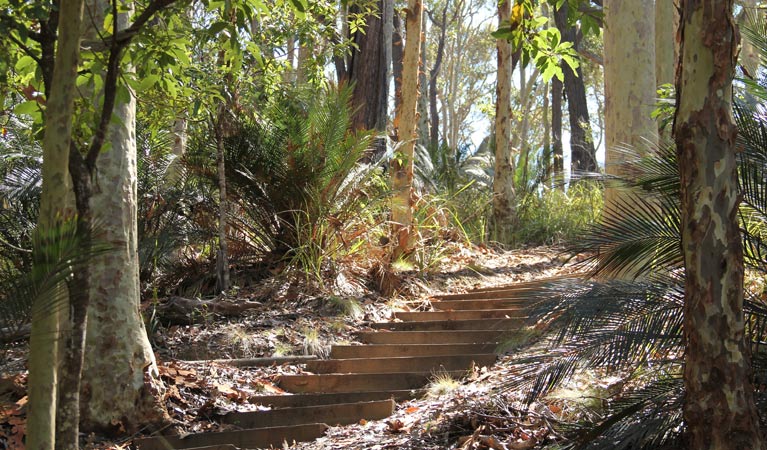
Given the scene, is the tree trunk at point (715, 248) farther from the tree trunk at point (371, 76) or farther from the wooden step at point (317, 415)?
the tree trunk at point (371, 76)

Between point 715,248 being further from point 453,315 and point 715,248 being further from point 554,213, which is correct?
point 554,213

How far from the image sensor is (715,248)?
11.4 ft

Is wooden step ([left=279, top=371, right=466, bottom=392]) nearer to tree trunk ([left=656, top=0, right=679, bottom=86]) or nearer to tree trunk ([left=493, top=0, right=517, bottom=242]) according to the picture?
tree trunk ([left=493, top=0, right=517, bottom=242])

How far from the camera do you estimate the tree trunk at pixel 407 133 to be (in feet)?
31.2

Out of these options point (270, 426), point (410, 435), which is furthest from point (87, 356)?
point (410, 435)

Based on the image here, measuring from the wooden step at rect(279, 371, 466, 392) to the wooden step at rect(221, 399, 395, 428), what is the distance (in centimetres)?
54

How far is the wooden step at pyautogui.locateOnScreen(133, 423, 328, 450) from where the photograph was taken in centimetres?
527

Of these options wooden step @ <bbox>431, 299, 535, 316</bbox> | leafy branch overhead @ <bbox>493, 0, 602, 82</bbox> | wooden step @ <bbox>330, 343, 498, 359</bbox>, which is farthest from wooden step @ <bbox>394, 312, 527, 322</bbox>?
leafy branch overhead @ <bbox>493, 0, 602, 82</bbox>

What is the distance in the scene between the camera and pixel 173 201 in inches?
341

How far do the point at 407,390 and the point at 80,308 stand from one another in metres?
3.64

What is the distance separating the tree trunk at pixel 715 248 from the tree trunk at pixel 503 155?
9.46m

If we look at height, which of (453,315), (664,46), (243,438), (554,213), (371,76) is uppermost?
(664,46)

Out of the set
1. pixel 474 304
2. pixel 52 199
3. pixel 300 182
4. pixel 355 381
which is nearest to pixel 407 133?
pixel 300 182

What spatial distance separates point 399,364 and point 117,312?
2.47m
